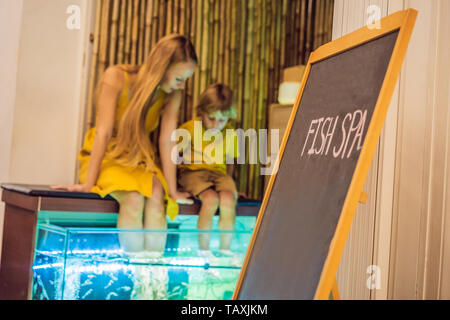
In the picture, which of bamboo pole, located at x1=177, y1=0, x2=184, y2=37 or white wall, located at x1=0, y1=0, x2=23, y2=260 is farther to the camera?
bamboo pole, located at x1=177, y1=0, x2=184, y2=37

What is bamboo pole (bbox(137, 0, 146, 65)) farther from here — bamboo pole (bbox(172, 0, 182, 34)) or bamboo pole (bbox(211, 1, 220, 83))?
bamboo pole (bbox(211, 1, 220, 83))

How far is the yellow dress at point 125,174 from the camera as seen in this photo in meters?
2.66

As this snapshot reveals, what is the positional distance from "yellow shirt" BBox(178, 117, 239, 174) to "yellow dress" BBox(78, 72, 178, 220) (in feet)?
1.20

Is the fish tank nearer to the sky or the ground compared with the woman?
nearer to the ground

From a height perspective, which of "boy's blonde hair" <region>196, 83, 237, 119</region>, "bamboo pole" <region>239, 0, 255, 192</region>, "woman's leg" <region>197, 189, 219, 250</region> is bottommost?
"woman's leg" <region>197, 189, 219, 250</region>

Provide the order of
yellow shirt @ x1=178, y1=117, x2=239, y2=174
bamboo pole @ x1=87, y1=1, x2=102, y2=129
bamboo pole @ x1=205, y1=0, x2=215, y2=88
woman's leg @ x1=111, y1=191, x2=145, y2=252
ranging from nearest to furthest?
woman's leg @ x1=111, y1=191, x2=145, y2=252
yellow shirt @ x1=178, y1=117, x2=239, y2=174
bamboo pole @ x1=87, y1=1, x2=102, y2=129
bamboo pole @ x1=205, y1=0, x2=215, y2=88

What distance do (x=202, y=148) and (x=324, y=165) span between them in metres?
2.19

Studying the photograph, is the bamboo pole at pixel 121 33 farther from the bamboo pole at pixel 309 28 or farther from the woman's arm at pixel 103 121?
the bamboo pole at pixel 309 28

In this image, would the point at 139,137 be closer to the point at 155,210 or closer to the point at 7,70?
the point at 155,210

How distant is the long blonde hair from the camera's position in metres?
2.82

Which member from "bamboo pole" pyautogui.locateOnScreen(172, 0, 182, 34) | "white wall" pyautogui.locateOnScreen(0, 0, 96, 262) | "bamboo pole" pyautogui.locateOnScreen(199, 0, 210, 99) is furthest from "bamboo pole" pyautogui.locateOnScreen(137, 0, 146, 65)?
"bamboo pole" pyautogui.locateOnScreen(199, 0, 210, 99)

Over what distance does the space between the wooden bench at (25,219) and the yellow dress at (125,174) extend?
100 mm

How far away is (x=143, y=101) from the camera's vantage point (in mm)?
2816

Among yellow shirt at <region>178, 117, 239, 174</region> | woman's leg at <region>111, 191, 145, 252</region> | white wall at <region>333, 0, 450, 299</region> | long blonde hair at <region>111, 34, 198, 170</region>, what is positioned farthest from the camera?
yellow shirt at <region>178, 117, 239, 174</region>
